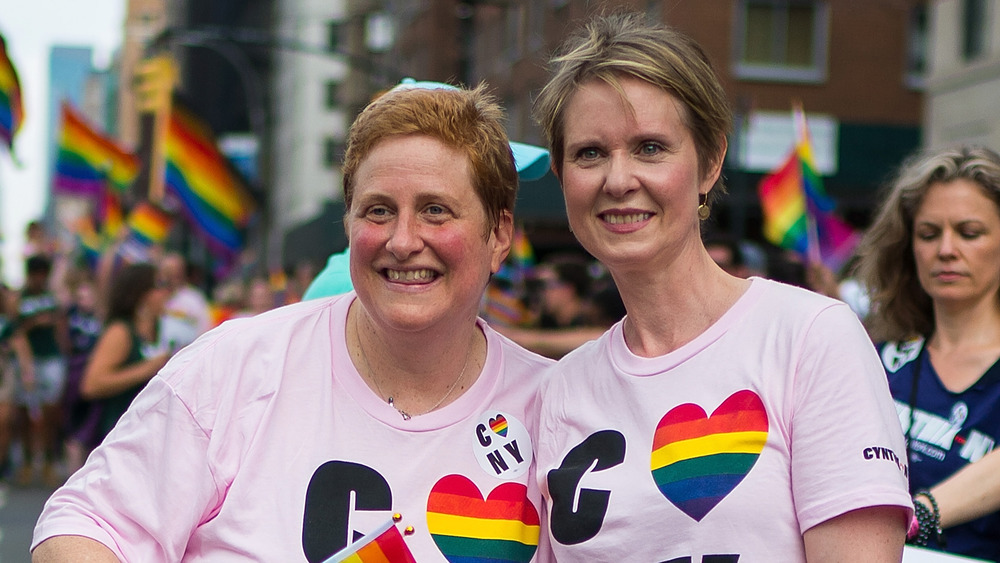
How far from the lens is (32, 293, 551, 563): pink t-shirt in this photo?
243 centimetres

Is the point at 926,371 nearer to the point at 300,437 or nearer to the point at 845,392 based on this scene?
the point at 845,392

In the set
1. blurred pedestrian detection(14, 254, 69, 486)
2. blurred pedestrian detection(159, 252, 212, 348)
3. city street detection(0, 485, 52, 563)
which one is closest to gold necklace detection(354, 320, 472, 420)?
city street detection(0, 485, 52, 563)

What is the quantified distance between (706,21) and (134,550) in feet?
62.7

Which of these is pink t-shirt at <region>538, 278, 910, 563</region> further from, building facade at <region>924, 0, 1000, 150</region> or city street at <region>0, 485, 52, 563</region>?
building facade at <region>924, 0, 1000, 150</region>

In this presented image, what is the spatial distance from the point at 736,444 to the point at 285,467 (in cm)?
97

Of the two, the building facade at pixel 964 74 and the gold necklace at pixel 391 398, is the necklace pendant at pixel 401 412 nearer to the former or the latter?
the gold necklace at pixel 391 398

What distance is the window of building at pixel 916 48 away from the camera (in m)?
21.2

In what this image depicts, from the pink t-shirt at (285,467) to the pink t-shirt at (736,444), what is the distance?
0.19 m

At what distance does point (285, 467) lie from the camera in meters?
2.51

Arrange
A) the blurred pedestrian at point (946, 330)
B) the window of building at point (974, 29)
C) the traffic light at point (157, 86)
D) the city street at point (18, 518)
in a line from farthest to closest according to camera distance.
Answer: the window of building at point (974, 29) < the traffic light at point (157, 86) < the city street at point (18, 518) < the blurred pedestrian at point (946, 330)

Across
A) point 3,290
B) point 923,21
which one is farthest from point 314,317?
point 923,21

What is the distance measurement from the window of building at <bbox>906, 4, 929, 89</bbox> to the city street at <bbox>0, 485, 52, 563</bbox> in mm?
16725

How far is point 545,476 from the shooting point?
8.48ft

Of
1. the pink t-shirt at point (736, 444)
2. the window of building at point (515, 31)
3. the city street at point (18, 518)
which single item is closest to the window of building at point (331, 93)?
the window of building at point (515, 31)
